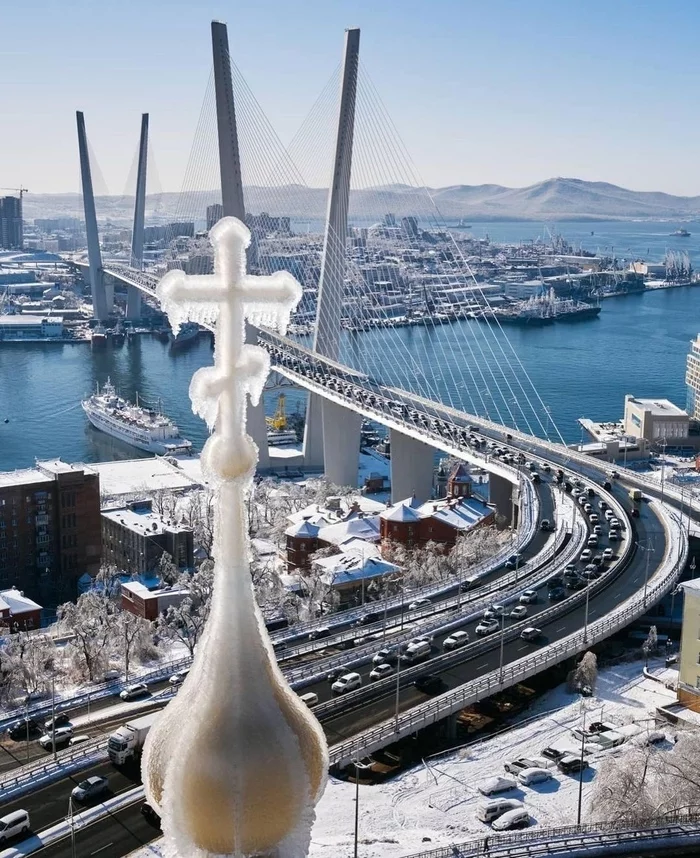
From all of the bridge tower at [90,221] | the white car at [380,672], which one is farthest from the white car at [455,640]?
the bridge tower at [90,221]

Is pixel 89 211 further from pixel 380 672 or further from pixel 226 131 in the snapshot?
pixel 380 672

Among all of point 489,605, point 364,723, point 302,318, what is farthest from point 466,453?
point 302,318

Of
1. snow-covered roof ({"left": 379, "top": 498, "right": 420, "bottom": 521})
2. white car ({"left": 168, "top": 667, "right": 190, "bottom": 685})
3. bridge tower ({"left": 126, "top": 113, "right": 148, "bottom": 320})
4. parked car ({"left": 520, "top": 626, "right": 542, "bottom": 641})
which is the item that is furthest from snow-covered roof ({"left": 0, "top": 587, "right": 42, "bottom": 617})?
bridge tower ({"left": 126, "top": 113, "right": 148, "bottom": 320})

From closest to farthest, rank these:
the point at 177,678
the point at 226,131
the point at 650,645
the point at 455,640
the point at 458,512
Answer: the point at 177,678 < the point at 455,640 < the point at 650,645 < the point at 458,512 < the point at 226,131

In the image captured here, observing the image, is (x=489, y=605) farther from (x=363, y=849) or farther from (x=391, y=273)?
(x=391, y=273)

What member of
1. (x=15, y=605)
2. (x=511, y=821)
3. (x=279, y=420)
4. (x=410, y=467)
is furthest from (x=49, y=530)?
(x=511, y=821)

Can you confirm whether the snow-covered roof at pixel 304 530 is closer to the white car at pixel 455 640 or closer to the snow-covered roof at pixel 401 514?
the snow-covered roof at pixel 401 514
